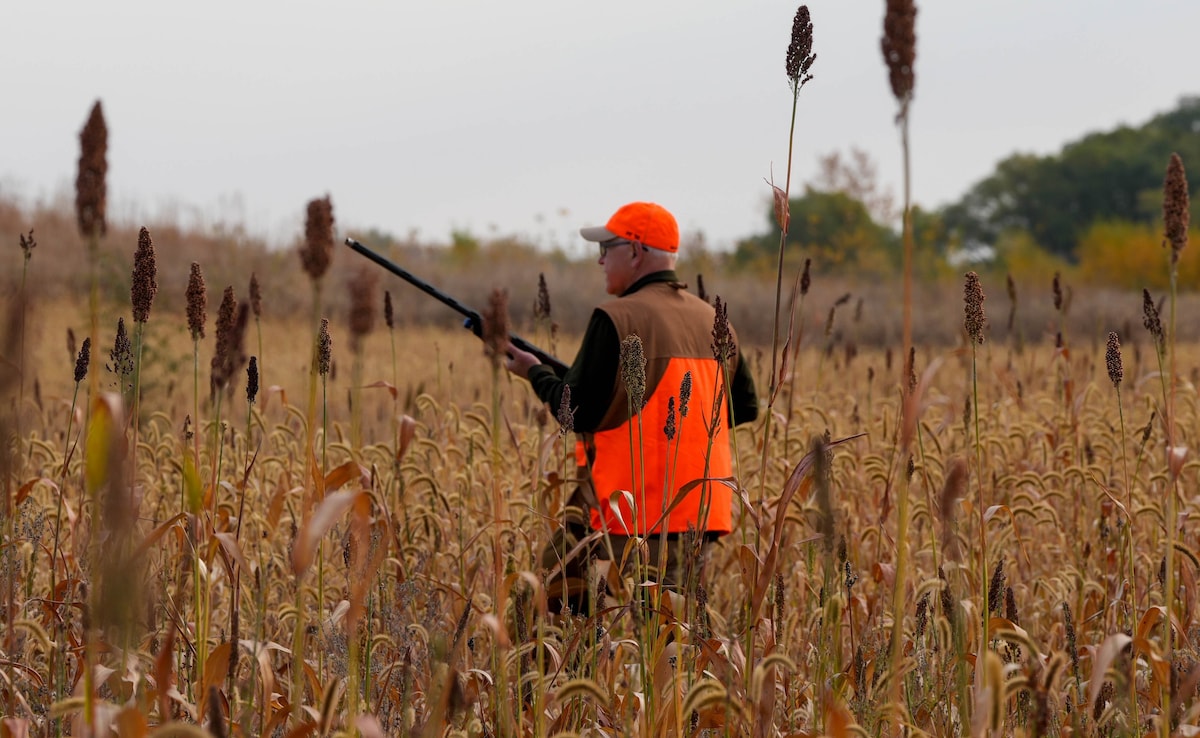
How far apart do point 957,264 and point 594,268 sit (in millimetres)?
19472

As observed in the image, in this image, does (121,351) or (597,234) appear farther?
(597,234)

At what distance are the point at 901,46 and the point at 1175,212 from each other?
0.97 m

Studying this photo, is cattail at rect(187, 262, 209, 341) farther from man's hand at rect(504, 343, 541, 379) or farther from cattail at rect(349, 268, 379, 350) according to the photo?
man's hand at rect(504, 343, 541, 379)

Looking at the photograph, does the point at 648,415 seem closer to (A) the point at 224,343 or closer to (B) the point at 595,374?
(B) the point at 595,374

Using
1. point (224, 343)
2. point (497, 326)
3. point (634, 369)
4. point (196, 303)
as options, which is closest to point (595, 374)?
point (634, 369)

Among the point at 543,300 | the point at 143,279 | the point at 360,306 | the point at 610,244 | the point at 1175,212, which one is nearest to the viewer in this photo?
the point at 360,306

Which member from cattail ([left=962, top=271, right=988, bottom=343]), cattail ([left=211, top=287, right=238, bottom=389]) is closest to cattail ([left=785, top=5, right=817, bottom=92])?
cattail ([left=962, top=271, right=988, bottom=343])

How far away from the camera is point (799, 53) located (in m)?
2.04

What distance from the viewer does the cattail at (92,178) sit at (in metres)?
1.50

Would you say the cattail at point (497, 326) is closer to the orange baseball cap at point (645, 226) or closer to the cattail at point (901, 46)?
the cattail at point (901, 46)

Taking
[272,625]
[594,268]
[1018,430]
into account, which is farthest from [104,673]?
[594,268]

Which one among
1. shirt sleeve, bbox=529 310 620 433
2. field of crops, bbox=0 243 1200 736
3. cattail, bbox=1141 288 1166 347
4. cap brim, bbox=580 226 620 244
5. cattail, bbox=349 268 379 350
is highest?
cap brim, bbox=580 226 620 244

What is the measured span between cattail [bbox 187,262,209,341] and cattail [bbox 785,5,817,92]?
102 centimetres

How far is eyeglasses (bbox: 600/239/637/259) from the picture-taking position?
4.49 meters
